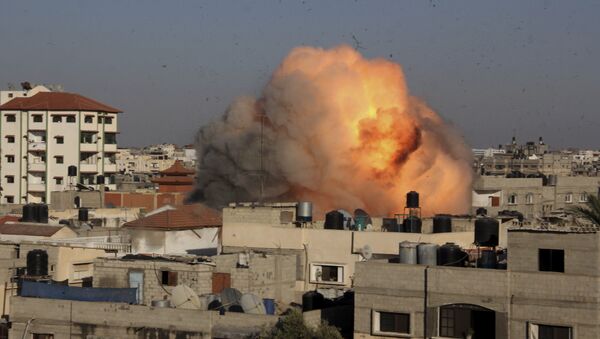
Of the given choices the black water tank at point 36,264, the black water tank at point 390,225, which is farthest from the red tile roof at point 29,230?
the black water tank at point 390,225

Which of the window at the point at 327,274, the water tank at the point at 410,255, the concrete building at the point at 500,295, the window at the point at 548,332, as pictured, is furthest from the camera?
the window at the point at 327,274

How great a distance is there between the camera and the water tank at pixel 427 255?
33781 mm

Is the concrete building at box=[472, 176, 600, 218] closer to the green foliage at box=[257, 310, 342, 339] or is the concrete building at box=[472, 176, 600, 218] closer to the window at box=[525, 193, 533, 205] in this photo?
the window at box=[525, 193, 533, 205]

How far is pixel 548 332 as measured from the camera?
31.5 meters

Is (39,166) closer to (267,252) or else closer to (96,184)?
(96,184)

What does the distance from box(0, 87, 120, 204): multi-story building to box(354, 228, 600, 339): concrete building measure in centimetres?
7565

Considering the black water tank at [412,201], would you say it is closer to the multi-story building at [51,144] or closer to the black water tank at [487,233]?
the black water tank at [487,233]

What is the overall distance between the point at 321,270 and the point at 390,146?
26387 millimetres

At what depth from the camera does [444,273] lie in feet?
107

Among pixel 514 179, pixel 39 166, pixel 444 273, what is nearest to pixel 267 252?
pixel 444 273

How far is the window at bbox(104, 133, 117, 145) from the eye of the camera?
11112 cm

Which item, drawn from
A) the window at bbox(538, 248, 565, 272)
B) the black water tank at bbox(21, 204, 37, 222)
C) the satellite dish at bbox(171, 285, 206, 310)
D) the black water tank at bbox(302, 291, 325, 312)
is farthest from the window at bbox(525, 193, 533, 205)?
the window at bbox(538, 248, 565, 272)

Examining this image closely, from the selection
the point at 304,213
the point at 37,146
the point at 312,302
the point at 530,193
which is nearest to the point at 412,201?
the point at 304,213

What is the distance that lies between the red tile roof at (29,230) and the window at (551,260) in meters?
24.7
